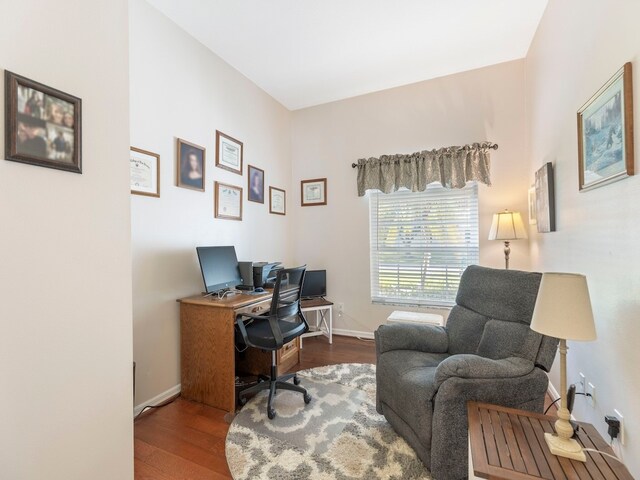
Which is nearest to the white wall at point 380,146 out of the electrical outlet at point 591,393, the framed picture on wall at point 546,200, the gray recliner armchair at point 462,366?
the framed picture on wall at point 546,200

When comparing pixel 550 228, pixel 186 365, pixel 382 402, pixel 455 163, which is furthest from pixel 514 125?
pixel 186 365

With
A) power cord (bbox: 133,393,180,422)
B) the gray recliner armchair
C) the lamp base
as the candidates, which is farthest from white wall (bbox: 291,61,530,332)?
the lamp base

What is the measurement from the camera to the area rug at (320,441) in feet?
5.14

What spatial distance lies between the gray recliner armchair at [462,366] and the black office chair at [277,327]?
69 centimetres

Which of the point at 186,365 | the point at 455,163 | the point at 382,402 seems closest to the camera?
the point at 382,402

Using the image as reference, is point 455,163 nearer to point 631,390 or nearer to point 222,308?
point 631,390

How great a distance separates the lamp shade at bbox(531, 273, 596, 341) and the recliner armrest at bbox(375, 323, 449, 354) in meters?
0.98

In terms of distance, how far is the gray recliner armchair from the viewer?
1421mm

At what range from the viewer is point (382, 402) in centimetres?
195

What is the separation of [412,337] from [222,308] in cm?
139

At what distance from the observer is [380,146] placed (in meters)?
3.72

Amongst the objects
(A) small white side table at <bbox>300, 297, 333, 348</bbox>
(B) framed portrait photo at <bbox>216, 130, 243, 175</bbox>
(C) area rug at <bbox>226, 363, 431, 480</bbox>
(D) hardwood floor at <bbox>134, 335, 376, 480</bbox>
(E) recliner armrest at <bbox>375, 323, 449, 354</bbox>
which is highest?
(B) framed portrait photo at <bbox>216, 130, 243, 175</bbox>

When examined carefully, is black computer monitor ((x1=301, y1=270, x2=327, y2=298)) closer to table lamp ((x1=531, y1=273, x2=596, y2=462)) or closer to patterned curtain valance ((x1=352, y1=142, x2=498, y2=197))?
patterned curtain valance ((x1=352, y1=142, x2=498, y2=197))

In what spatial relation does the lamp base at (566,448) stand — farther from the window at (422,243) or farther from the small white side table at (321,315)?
the small white side table at (321,315)
